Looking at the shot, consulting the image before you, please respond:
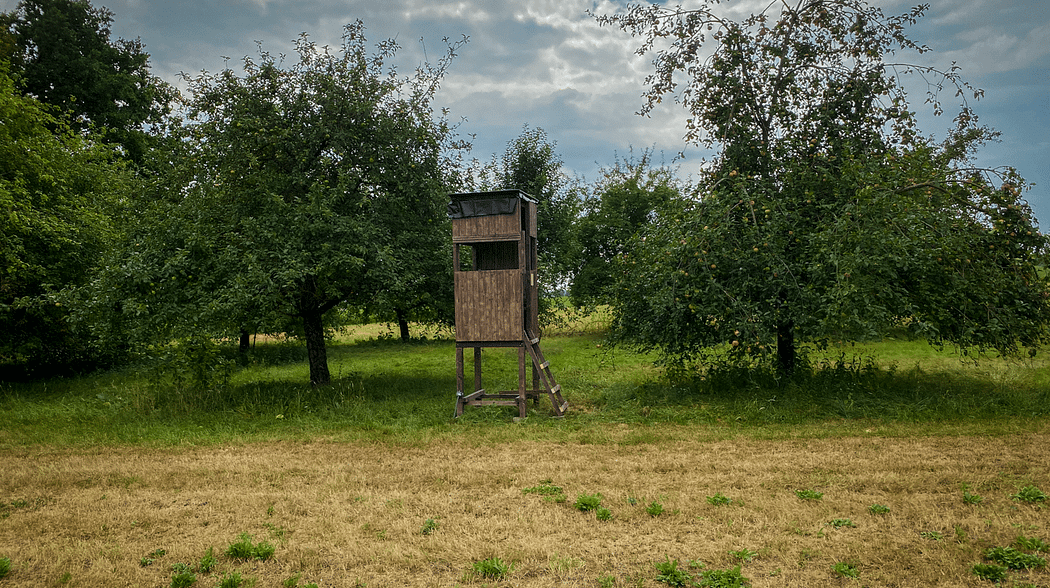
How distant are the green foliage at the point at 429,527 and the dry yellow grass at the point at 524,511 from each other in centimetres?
8

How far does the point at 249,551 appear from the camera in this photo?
17.7 feet

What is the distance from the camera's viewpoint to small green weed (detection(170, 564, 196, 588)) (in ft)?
16.1

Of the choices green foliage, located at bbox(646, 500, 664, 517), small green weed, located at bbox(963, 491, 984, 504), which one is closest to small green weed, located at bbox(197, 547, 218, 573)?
green foliage, located at bbox(646, 500, 664, 517)

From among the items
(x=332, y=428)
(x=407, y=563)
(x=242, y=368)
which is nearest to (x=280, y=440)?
(x=332, y=428)

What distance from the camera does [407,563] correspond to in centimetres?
519

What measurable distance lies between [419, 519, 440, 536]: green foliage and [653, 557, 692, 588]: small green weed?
6.69 ft

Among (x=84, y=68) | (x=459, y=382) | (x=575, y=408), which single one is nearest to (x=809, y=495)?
(x=575, y=408)

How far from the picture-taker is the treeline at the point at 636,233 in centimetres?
1145

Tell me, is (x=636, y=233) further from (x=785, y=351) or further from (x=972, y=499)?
(x=972, y=499)

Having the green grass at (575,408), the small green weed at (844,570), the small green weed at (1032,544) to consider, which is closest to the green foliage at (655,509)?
the small green weed at (844,570)

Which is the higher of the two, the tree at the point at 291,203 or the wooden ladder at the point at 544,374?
the tree at the point at 291,203

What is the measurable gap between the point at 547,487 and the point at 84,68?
2845cm

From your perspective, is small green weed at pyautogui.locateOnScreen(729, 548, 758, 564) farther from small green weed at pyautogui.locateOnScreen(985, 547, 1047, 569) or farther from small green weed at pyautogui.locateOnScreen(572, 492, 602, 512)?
small green weed at pyautogui.locateOnScreen(985, 547, 1047, 569)

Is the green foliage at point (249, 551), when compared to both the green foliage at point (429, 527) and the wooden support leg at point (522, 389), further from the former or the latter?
the wooden support leg at point (522, 389)
